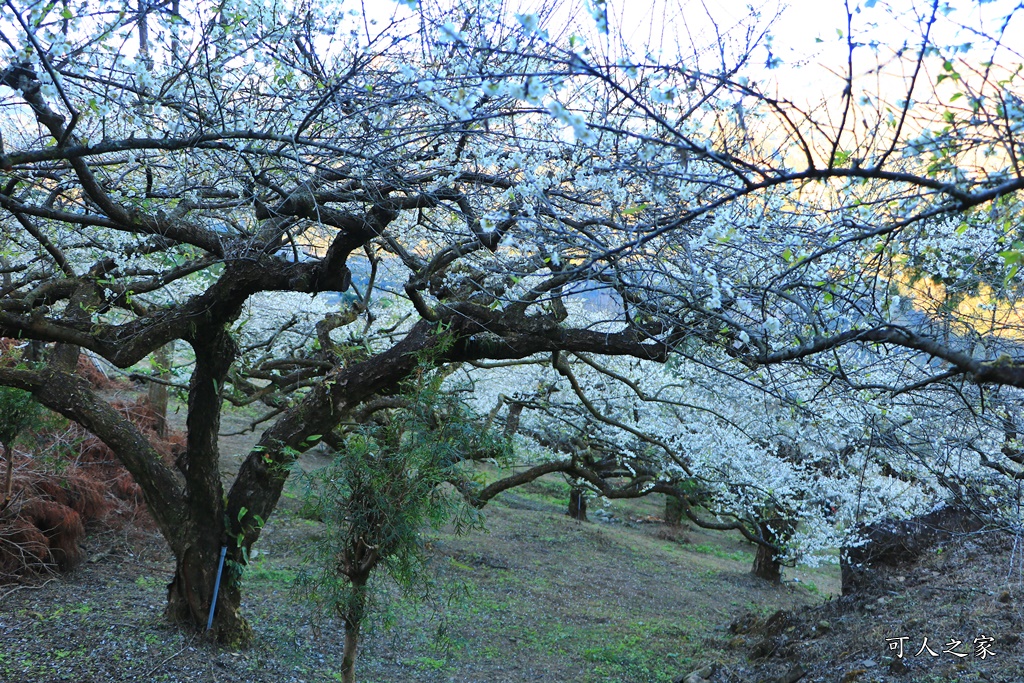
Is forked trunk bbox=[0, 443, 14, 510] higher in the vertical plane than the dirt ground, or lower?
higher

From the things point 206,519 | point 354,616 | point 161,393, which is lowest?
point 354,616

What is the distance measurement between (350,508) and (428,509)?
49 centimetres

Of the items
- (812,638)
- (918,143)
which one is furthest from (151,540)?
(918,143)

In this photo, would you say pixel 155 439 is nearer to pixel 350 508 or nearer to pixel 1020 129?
pixel 350 508

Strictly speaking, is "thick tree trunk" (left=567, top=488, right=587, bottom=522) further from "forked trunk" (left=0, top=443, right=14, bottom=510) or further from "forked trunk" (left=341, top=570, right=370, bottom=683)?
"forked trunk" (left=341, top=570, right=370, bottom=683)

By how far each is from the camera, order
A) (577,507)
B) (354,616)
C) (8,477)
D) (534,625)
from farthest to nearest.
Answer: (577,507), (534,625), (8,477), (354,616)

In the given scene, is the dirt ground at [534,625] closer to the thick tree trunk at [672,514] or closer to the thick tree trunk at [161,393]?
the thick tree trunk at [161,393]

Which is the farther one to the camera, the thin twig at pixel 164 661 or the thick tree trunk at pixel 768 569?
the thick tree trunk at pixel 768 569

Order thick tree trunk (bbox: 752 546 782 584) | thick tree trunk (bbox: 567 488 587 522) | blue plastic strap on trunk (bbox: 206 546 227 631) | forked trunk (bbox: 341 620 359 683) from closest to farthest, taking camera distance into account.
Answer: forked trunk (bbox: 341 620 359 683) < blue plastic strap on trunk (bbox: 206 546 227 631) < thick tree trunk (bbox: 752 546 782 584) < thick tree trunk (bbox: 567 488 587 522)

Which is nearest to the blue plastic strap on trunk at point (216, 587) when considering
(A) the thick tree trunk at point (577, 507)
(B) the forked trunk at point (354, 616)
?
(B) the forked trunk at point (354, 616)

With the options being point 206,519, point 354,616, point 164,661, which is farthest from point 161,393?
point 354,616

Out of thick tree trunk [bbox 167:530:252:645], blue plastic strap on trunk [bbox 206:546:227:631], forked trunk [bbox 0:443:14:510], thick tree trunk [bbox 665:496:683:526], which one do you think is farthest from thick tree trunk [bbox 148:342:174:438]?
thick tree trunk [bbox 665:496:683:526]

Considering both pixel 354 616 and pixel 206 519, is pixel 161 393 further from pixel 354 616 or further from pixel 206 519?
pixel 354 616

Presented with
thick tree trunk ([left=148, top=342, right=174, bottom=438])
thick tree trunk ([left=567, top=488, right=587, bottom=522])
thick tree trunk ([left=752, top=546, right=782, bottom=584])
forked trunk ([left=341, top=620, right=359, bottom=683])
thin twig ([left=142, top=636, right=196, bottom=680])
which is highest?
thick tree trunk ([left=148, top=342, right=174, bottom=438])
